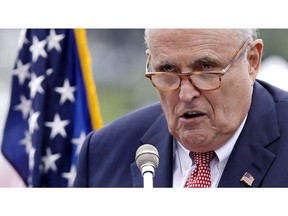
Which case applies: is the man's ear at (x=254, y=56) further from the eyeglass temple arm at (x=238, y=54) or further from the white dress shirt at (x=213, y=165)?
the white dress shirt at (x=213, y=165)

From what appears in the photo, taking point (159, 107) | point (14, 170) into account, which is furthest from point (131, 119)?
point (14, 170)

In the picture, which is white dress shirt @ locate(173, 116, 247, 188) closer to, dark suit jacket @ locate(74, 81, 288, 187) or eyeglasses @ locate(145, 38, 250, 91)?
dark suit jacket @ locate(74, 81, 288, 187)

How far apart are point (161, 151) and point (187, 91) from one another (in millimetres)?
399

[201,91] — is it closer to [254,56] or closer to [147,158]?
[254,56]

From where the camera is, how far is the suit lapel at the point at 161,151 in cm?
338

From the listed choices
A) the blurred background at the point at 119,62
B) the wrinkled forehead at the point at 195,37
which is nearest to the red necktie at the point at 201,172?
the wrinkled forehead at the point at 195,37

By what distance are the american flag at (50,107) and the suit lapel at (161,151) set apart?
1303 mm

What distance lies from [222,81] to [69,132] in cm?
185

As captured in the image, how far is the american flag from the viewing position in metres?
4.88

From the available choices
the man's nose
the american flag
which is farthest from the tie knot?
the american flag

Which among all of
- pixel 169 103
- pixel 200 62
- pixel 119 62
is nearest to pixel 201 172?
pixel 169 103
